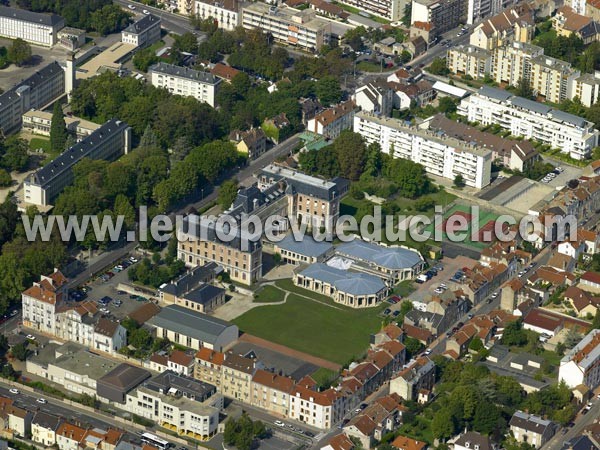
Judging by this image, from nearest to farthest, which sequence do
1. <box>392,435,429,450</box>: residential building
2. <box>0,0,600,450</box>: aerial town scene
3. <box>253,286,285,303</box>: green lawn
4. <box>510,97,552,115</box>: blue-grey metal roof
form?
<box>392,435,429,450</box>: residential building < <box>0,0,600,450</box>: aerial town scene < <box>253,286,285,303</box>: green lawn < <box>510,97,552,115</box>: blue-grey metal roof

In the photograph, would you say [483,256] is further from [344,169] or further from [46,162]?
[46,162]

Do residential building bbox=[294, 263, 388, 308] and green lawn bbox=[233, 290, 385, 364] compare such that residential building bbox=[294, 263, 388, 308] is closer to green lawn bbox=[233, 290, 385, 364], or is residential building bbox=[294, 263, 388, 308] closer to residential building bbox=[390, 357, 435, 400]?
green lawn bbox=[233, 290, 385, 364]

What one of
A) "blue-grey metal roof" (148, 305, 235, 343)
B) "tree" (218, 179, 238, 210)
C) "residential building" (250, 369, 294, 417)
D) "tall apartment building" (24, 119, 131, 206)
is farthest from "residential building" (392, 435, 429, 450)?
"tall apartment building" (24, 119, 131, 206)

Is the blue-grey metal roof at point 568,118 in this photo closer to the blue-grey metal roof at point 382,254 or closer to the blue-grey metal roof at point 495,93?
the blue-grey metal roof at point 495,93

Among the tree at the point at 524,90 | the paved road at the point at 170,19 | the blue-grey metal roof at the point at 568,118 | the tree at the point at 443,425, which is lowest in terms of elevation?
the paved road at the point at 170,19

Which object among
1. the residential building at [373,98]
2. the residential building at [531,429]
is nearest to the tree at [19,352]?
the residential building at [531,429]

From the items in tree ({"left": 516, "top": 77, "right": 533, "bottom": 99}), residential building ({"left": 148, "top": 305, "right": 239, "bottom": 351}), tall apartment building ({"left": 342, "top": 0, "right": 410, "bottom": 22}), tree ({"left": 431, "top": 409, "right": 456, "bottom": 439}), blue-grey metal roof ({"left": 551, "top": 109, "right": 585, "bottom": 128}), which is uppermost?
tree ({"left": 431, "top": 409, "right": 456, "bottom": 439})

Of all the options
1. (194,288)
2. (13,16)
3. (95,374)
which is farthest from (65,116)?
(95,374)
